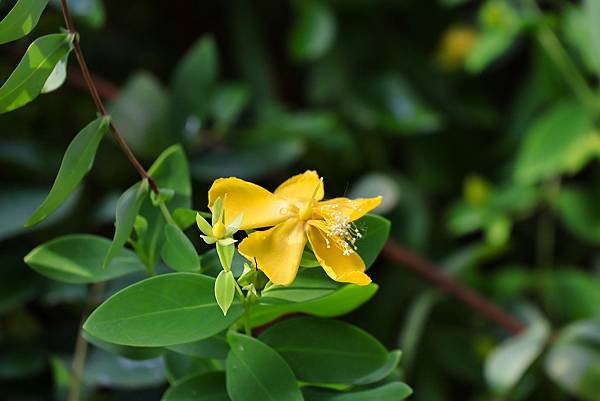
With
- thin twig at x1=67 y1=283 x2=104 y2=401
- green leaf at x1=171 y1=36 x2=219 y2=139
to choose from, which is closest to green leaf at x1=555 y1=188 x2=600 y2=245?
green leaf at x1=171 y1=36 x2=219 y2=139

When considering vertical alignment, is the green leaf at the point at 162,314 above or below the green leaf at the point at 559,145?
above

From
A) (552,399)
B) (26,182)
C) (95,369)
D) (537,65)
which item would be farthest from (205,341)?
(537,65)

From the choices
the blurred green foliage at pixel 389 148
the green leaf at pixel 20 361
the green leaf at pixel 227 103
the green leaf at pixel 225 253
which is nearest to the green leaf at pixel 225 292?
the green leaf at pixel 225 253

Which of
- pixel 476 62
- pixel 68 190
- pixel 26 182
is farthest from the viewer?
pixel 476 62

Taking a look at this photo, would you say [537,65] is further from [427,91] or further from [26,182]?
[26,182]

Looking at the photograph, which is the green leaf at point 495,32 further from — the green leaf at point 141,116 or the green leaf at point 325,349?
the green leaf at point 325,349

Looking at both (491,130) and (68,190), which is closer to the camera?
(68,190)

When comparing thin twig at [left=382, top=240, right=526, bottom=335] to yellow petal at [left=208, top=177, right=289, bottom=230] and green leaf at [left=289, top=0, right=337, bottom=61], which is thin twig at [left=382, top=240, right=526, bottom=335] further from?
yellow petal at [left=208, top=177, right=289, bottom=230]
